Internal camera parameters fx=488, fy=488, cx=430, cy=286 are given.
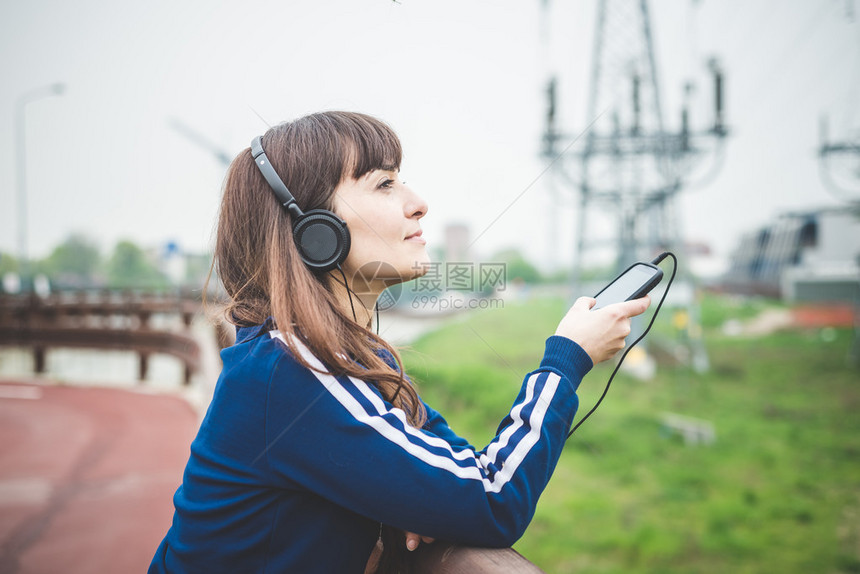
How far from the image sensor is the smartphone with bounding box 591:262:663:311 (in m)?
1.03

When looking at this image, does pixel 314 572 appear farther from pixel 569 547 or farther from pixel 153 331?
pixel 153 331

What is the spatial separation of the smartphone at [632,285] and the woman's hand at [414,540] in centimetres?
54

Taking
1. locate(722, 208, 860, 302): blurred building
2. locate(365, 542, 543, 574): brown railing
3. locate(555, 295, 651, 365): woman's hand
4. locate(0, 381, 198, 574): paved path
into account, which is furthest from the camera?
locate(722, 208, 860, 302): blurred building

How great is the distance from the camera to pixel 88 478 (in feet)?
12.6

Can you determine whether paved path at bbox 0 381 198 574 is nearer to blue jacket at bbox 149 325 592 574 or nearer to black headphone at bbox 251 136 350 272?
blue jacket at bbox 149 325 592 574

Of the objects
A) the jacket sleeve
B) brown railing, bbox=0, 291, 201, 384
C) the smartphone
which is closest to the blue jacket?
the jacket sleeve

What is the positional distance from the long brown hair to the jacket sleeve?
148 millimetres

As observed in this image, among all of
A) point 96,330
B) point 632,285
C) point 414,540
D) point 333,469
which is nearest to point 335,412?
point 333,469

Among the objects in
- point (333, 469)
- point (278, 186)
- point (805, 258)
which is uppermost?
point (278, 186)

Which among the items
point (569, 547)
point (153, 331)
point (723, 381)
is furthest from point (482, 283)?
point (723, 381)

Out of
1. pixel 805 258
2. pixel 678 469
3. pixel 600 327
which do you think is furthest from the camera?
pixel 805 258

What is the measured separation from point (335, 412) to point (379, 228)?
463 millimetres

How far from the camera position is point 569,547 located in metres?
4.27

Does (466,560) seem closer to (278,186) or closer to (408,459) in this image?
(408,459)
